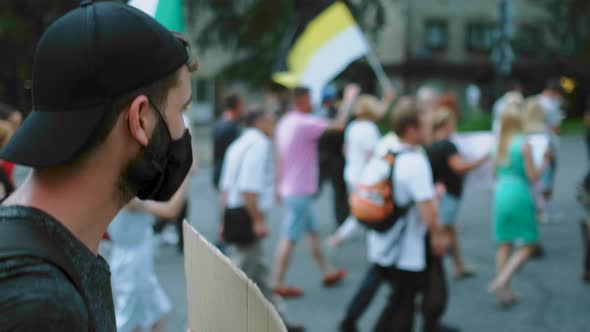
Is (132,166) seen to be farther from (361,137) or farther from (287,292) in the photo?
(361,137)

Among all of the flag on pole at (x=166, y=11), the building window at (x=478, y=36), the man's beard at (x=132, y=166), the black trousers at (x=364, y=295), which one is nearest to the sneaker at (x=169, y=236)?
the black trousers at (x=364, y=295)

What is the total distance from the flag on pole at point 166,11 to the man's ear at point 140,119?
4.06ft

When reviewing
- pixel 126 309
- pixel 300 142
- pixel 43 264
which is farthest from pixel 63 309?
pixel 300 142

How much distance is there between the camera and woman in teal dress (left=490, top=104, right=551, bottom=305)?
6.23m

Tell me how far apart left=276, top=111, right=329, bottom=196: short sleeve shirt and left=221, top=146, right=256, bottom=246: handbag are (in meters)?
Result: 1.38

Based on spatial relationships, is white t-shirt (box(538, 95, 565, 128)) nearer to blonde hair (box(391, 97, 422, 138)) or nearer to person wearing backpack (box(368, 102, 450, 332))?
blonde hair (box(391, 97, 422, 138))

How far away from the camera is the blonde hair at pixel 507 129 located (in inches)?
247

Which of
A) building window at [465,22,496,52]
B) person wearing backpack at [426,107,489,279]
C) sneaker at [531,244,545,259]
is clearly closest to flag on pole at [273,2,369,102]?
person wearing backpack at [426,107,489,279]

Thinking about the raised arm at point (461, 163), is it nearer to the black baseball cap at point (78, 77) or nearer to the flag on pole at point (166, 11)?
the flag on pole at point (166, 11)

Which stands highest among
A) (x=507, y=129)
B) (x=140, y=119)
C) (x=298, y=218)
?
(x=140, y=119)

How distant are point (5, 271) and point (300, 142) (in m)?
5.83

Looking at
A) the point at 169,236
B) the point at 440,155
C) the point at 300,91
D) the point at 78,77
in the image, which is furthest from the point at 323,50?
the point at 78,77

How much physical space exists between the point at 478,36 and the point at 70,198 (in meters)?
40.2

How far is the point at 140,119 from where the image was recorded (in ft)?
4.16
